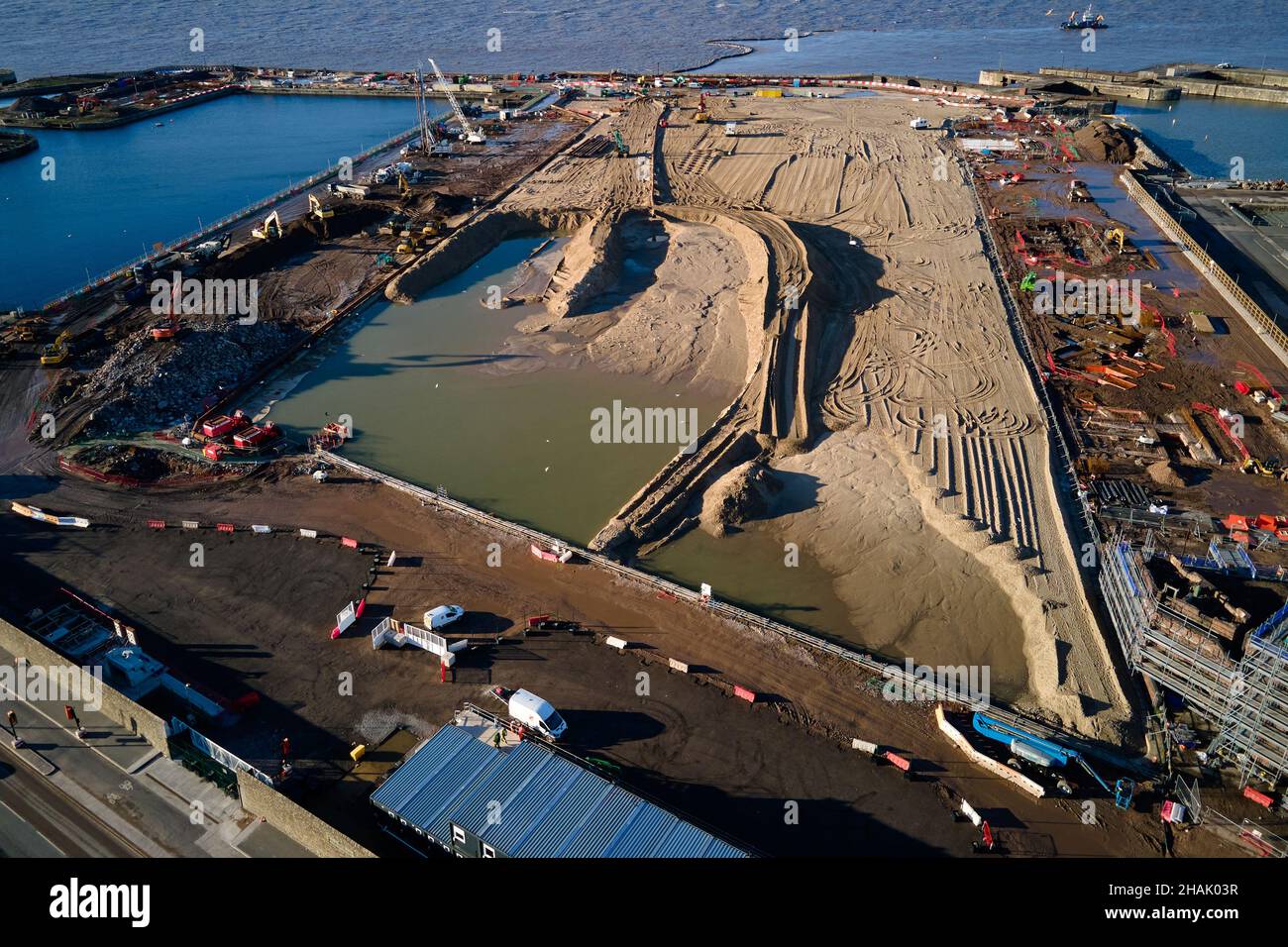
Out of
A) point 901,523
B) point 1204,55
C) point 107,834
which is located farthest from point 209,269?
point 1204,55

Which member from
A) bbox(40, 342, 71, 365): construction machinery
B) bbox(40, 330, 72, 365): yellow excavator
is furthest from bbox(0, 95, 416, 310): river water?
bbox(40, 342, 71, 365): construction machinery

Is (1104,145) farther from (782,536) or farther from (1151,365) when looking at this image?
(782,536)

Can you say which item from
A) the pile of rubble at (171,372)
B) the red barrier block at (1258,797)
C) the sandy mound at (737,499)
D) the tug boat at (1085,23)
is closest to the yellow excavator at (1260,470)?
the red barrier block at (1258,797)

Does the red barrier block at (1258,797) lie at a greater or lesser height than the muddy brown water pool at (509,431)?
lesser

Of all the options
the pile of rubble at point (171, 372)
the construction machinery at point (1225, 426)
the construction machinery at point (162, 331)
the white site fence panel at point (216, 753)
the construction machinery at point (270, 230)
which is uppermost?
the construction machinery at point (270, 230)

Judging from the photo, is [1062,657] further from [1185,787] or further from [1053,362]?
[1053,362]

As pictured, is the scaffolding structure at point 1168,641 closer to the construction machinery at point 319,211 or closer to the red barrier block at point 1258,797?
the red barrier block at point 1258,797
